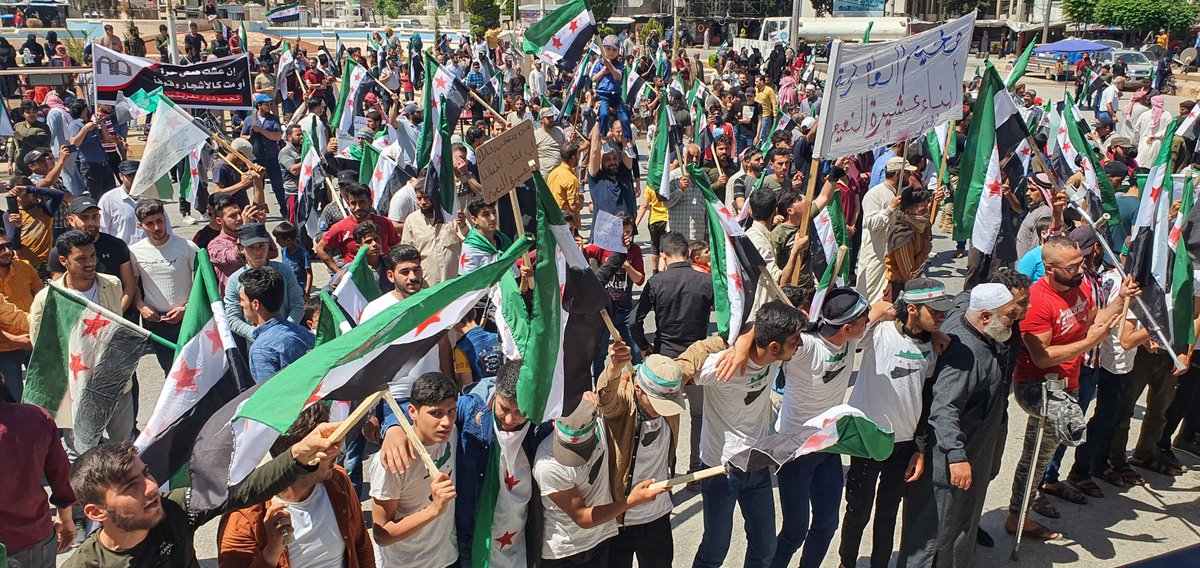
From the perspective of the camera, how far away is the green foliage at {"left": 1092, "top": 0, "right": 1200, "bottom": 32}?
46.1m

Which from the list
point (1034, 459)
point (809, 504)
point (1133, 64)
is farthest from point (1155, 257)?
point (1133, 64)

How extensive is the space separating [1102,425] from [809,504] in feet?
8.07

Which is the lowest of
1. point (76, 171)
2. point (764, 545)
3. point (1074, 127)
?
point (764, 545)

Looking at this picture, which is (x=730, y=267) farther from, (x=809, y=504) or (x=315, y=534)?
(x=315, y=534)

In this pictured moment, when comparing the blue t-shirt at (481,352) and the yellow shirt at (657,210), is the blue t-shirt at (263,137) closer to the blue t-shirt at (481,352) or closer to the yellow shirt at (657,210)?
the yellow shirt at (657,210)

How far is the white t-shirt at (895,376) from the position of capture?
4527mm

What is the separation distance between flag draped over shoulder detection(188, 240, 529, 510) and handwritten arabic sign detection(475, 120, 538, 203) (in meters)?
2.20

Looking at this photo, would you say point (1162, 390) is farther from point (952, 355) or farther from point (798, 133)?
point (798, 133)

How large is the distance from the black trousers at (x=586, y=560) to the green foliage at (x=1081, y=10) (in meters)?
54.2

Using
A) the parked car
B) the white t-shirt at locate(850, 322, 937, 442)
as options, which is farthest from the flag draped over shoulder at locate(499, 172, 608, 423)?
the parked car

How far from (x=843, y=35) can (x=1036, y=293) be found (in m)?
45.3

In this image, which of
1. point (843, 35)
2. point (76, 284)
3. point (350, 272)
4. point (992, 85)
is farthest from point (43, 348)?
point (843, 35)

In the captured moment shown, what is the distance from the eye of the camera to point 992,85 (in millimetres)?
6727

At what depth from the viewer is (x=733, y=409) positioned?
4512mm
